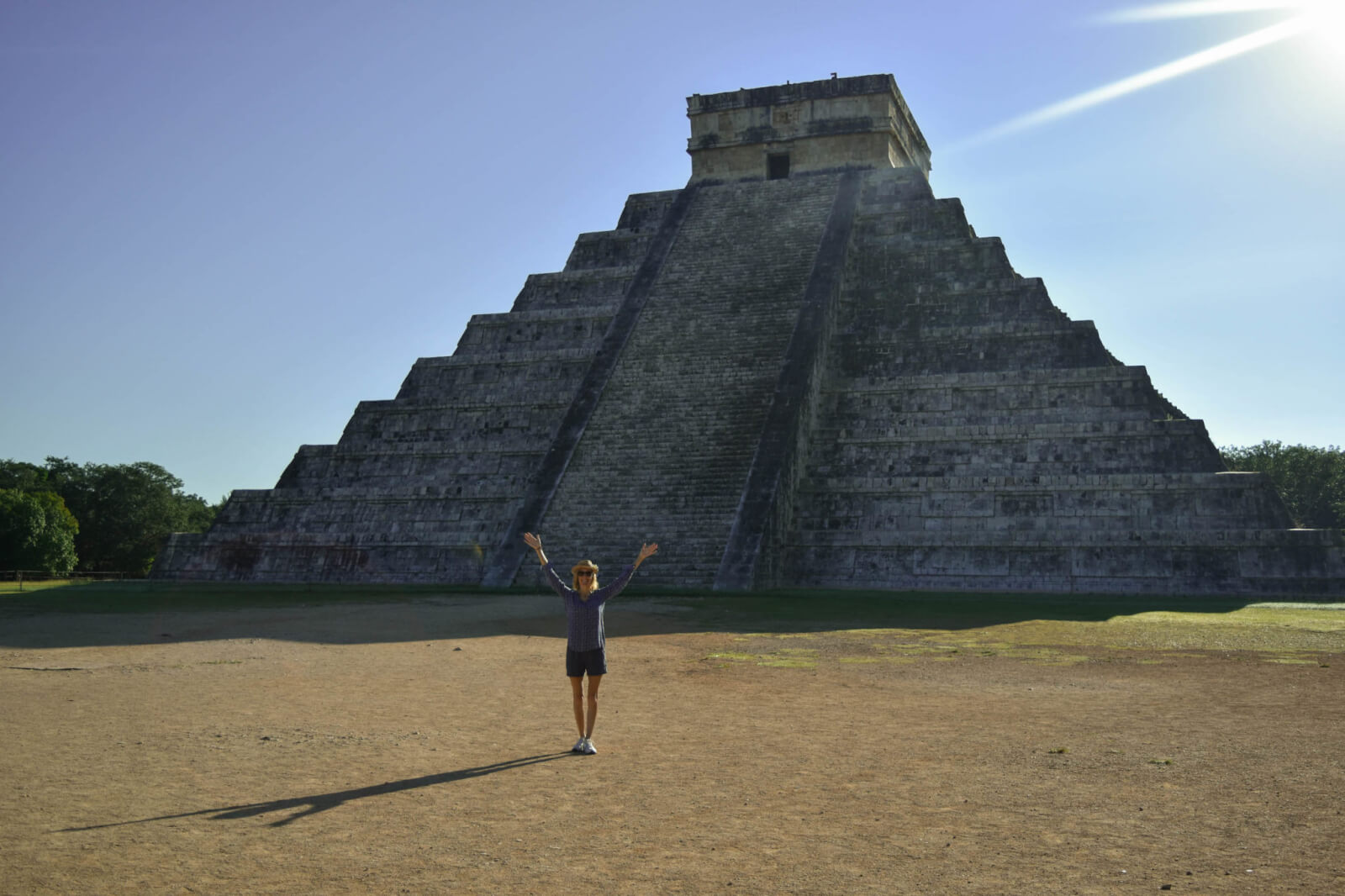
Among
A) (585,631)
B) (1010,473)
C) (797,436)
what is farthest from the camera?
(797,436)

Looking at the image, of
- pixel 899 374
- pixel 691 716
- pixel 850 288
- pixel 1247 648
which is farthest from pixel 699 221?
pixel 691 716

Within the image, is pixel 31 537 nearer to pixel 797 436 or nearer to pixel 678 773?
pixel 797 436

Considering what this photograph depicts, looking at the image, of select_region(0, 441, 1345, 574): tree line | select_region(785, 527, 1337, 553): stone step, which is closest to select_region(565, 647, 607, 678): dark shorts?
select_region(785, 527, 1337, 553): stone step

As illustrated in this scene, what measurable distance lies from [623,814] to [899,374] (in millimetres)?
19395

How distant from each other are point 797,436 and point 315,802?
16.9 meters

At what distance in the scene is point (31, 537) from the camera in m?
38.6

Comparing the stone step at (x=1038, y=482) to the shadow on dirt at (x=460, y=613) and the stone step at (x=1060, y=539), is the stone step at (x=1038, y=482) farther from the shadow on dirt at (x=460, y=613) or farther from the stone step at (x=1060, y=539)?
the shadow on dirt at (x=460, y=613)

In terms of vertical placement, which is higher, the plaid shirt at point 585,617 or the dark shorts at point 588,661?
the plaid shirt at point 585,617

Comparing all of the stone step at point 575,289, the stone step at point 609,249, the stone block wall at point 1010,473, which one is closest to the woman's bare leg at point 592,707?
the stone block wall at point 1010,473

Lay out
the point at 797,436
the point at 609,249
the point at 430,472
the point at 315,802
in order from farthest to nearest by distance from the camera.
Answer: the point at 609,249 → the point at 430,472 → the point at 797,436 → the point at 315,802

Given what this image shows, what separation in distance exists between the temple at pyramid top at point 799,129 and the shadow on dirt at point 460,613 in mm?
14772

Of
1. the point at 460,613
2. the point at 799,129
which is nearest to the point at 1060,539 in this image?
the point at 460,613

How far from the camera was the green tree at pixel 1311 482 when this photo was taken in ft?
177

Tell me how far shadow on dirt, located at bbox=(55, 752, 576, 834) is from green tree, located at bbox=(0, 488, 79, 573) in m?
35.5
